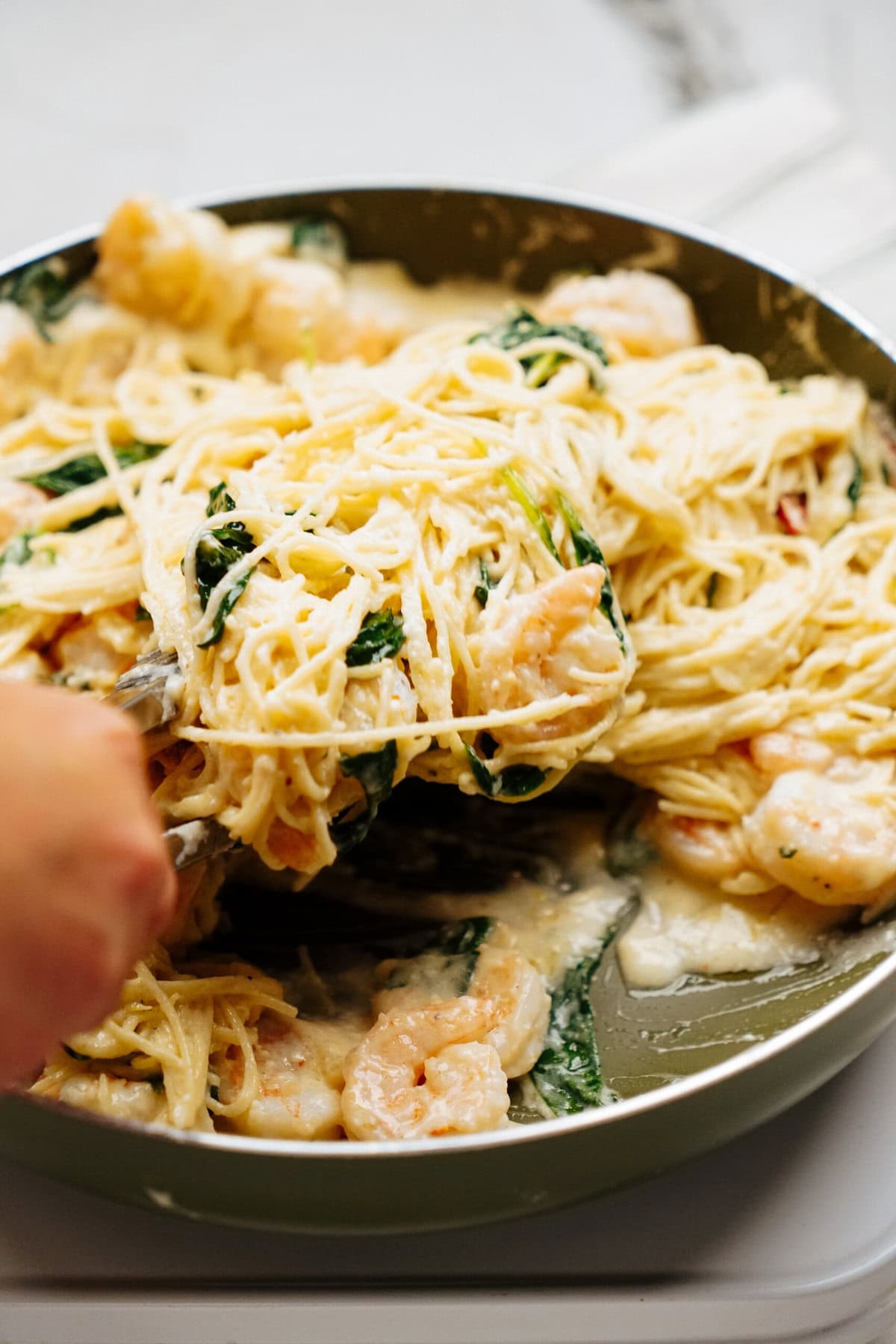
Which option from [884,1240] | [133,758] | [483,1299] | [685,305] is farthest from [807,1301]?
[685,305]

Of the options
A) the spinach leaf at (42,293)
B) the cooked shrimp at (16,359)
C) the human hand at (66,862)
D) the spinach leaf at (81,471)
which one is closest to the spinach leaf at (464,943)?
the human hand at (66,862)

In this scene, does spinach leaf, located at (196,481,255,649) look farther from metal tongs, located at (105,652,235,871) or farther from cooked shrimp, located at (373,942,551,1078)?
cooked shrimp, located at (373,942,551,1078)

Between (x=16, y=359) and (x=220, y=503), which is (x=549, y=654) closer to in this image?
(x=220, y=503)

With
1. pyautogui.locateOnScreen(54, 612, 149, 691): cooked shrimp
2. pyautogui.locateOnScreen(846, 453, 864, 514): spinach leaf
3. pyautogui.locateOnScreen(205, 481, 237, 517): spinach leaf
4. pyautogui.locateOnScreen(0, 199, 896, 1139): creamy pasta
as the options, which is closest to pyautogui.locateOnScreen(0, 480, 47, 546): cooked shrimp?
pyautogui.locateOnScreen(0, 199, 896, 1139): creamy pasta

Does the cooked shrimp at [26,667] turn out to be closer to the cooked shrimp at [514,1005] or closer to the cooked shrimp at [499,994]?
the cooked shrimp at [499,994]

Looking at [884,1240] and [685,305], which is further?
[685,305]

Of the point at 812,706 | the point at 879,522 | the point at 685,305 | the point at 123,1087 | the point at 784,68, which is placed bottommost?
the point at 123,1087

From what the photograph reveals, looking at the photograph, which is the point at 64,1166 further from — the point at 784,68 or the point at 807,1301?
the point at 784,68

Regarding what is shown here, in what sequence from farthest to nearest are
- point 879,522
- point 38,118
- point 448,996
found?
point 38,118 < point 879,522 < point 448,996
